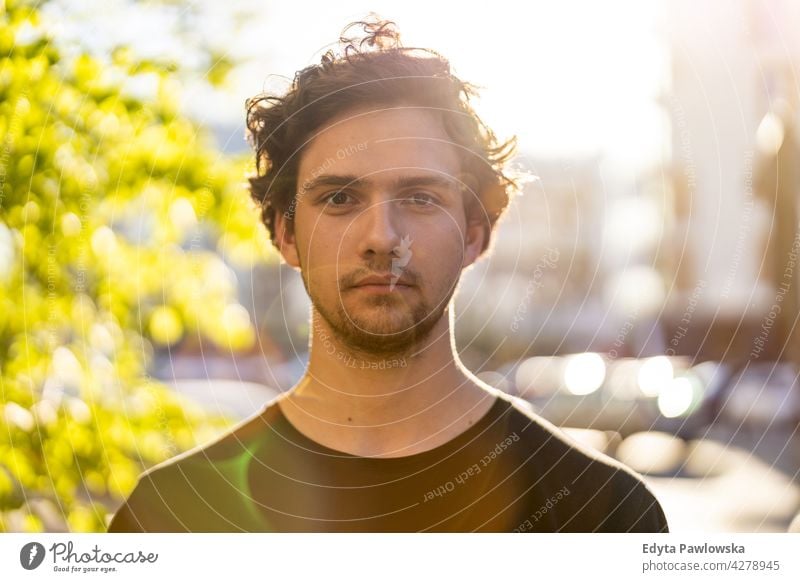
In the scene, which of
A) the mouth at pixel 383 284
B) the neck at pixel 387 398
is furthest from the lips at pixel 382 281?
the neck at pixel 387 398

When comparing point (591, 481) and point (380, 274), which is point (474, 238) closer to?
point (380, 274)

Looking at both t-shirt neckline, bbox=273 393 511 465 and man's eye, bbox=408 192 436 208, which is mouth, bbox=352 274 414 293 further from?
t-shirt neckline, bbox=273 393 511 465

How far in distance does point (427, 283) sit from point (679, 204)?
0.60 m

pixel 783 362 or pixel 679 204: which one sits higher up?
pixel 679 204

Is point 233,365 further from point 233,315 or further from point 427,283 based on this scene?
point 427,283

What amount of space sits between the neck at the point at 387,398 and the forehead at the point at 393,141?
1.13 ft

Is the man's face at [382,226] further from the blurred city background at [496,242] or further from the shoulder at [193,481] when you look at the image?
the shoulder at [193,481]

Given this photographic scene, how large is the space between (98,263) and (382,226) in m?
0.68

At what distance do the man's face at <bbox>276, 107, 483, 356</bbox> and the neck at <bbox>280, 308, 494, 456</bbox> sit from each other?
0.04 m

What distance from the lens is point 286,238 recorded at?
182 cm

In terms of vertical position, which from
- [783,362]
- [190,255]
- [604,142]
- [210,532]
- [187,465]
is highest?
[604,142]

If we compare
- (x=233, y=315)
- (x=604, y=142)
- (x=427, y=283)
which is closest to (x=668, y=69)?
(x=604, y=142)

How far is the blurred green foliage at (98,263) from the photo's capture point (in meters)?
1.82

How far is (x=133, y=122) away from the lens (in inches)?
71.9
